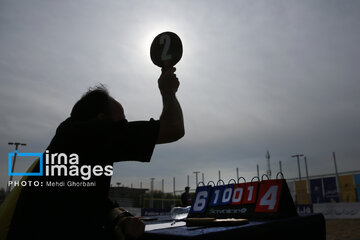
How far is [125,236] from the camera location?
42.0 inches

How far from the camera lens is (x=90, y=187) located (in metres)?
1.06

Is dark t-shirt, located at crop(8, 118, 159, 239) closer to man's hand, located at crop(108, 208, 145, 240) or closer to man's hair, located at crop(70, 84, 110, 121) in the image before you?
man's hand, located at crop(108, 208, 145, 240)

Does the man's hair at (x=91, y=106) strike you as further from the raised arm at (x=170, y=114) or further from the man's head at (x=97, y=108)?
the raised arm at (x=170, y=114)

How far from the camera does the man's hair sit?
1298 mm

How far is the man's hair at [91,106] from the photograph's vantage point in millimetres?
1298

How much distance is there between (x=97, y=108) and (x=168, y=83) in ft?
1.31

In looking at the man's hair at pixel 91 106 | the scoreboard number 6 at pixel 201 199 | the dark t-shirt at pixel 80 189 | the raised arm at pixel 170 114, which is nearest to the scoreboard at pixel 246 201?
the scoreboard number 6 at pixel 201 199

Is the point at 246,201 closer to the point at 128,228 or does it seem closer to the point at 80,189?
the point at 128,228

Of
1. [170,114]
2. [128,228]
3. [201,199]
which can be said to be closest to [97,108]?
[170,114]

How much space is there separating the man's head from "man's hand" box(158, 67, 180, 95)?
9.9 inches

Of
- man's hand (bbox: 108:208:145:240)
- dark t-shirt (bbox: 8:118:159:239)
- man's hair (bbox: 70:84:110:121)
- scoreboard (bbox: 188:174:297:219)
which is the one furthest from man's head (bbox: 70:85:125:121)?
scoreboard (bbox: 188:174:297:219)

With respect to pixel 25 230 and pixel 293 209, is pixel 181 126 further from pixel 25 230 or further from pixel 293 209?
pixel 293 209

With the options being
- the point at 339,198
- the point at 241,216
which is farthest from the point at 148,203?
the point at 241,216

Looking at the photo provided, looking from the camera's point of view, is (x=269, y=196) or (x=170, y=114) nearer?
(x=170, y=114)
